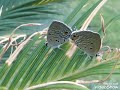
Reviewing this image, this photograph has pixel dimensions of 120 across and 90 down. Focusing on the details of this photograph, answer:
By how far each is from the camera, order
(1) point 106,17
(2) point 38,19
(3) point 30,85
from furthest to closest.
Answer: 1. (1) point 106,17
2. (2) point 38,19
3. (3) point 30,85

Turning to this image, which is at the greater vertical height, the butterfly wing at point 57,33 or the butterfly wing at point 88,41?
the butterfly wing at point 57,33

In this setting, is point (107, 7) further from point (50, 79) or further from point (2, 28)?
point (50, 79)

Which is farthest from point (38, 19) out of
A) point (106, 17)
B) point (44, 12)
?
point (106, 17)

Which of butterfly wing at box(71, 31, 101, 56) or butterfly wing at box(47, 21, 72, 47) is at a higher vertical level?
butterfly wing at box(47, 21, 72, 47)
